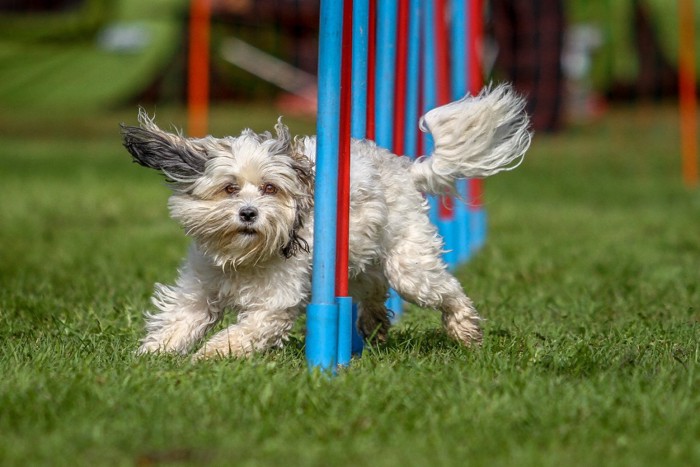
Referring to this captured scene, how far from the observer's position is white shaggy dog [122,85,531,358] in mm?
4820

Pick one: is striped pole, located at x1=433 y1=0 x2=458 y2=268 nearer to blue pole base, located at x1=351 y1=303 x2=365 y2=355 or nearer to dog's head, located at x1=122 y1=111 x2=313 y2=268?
blue pole base, located at x1=351 y1=303 x2=365 y2=355

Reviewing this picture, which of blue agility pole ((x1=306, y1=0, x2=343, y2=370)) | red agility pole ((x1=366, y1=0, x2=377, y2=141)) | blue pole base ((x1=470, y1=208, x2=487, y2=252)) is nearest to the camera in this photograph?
blue agility pole ((x1=306, y1=0, x2=343, y2=370))

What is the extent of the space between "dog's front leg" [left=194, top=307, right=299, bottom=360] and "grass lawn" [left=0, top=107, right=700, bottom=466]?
0.09 metres

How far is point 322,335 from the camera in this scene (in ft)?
14.8

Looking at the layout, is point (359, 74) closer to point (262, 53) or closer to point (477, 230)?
point (477, 230)

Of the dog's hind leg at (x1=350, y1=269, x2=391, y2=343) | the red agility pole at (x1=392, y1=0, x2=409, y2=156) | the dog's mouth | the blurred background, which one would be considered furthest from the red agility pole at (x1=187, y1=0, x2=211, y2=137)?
the dog's mouth

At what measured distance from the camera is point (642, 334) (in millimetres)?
5406

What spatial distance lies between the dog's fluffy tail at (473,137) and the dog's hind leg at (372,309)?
1.73ft

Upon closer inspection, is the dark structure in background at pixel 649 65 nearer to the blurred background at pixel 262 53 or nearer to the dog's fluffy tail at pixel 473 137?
the blurred background at pixel 262 53

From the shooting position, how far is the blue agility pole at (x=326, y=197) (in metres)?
4.44

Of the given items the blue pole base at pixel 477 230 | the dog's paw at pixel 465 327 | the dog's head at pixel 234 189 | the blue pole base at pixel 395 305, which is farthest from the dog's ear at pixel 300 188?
the blue pole base at pixel 477 230

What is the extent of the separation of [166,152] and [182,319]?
749 mm

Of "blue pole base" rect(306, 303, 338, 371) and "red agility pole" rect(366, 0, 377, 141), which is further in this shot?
"red agility pole" rect(366, 0, 377, 141)

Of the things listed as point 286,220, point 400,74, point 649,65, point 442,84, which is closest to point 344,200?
point 286,220
